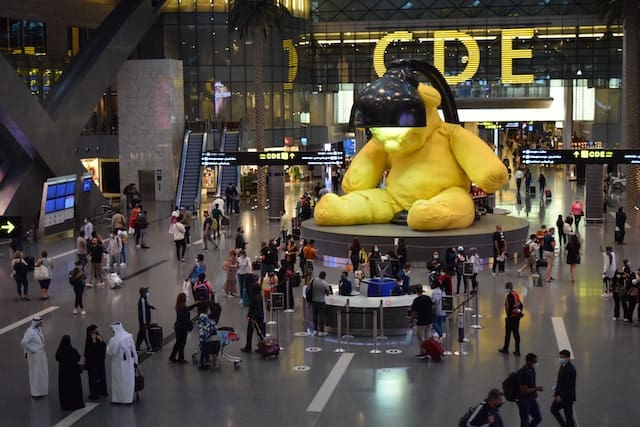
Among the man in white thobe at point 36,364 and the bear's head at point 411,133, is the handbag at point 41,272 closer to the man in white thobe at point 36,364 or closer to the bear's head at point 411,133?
the man in white thobe at point 36,364

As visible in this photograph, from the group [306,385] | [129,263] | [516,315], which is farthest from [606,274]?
[129,263]

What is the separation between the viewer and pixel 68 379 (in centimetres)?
1511

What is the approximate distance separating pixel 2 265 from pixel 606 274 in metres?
17.2

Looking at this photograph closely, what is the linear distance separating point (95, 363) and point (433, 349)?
224 inches

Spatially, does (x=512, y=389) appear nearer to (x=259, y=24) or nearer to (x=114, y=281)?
(x=114, y=281)

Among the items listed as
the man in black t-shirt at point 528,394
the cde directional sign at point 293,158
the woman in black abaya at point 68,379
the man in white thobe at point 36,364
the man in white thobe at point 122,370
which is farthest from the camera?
the cde directional sign at point 293,158

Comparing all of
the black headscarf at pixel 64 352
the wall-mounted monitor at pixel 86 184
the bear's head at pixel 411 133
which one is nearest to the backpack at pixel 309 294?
the black headscarf at pixel 64 352

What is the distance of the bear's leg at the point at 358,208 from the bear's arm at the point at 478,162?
2.54m

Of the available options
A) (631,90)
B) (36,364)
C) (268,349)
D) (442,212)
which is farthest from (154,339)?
(631,90)

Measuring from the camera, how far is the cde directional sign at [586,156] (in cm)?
3422

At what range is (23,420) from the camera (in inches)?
580

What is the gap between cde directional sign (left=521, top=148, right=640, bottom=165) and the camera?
34219 millimetres

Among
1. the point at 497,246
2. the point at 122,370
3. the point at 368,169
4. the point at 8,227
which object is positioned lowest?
the point at 122,370

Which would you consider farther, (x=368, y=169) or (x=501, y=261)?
(x=368, y=169)
